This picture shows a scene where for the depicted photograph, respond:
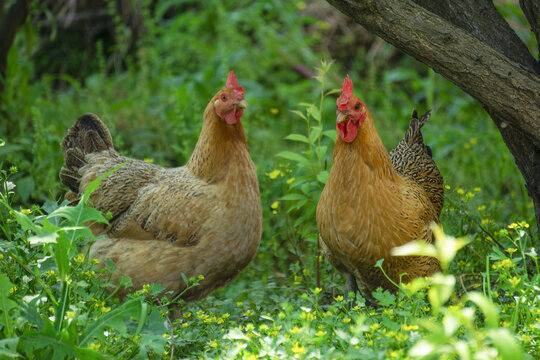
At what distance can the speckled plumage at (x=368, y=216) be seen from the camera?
3043 millimetres

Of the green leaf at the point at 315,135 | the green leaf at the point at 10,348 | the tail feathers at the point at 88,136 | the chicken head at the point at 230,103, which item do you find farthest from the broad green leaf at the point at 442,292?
the tail feathers at the point at 88,136

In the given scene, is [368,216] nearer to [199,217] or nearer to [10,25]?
[199,217]

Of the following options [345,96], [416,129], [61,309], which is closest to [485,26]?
[345,96]

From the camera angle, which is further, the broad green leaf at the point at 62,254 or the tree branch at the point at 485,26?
the tree branch at the point at 485,26

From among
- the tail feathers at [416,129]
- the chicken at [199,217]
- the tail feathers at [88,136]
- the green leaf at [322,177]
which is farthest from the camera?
the tail feathers at [88,136]

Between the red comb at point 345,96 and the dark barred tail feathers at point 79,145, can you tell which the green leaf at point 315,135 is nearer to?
the red comb at point 345,96

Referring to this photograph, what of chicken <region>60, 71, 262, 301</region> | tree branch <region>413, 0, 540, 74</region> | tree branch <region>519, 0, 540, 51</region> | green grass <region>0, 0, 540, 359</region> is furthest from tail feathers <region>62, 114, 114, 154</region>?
tree branch <region>519, 0, 540, 51</region>

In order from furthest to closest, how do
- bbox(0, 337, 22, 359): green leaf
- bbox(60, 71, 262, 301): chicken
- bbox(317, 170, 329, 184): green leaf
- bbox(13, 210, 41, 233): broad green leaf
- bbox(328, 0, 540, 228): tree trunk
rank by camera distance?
1. bbox(317, 170, 329, 184): green leaf
2. bbox(60, 71, 262, 301): chicken
3. bbox(328, 0, 540, 228): tree trunk
4. bbox(13, 210, 41, 233): broad green leaf
5. bbox(0, 337, 22, 359): green leaf

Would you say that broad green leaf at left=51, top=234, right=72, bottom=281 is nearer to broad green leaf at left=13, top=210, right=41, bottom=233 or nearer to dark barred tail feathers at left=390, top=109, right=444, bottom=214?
broad green leaf at left=13, top=210, right=41, bottom=233

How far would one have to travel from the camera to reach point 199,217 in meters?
3.29

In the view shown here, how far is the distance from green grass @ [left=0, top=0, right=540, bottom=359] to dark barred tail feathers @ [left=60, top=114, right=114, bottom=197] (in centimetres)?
34

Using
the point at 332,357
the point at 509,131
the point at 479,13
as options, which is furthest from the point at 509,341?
the point at 479,13

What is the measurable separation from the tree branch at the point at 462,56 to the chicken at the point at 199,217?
963 mm

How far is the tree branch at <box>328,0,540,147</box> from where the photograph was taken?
8.95ft
